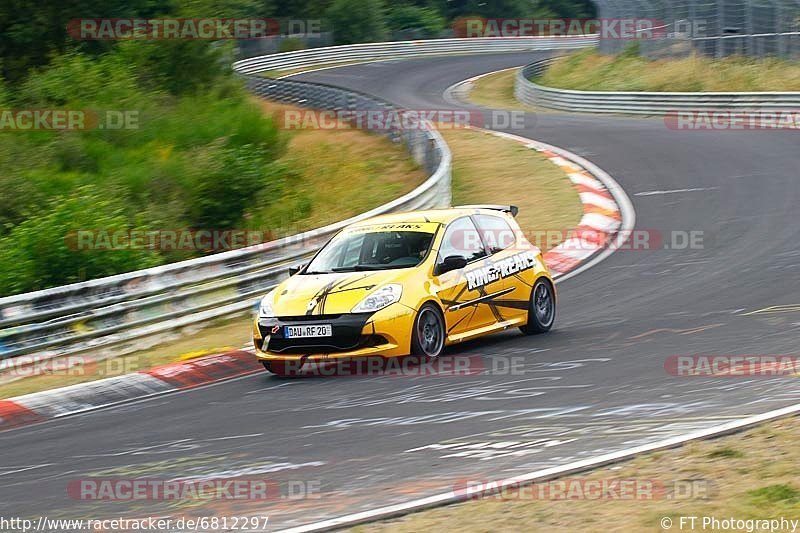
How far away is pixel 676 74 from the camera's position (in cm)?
3884

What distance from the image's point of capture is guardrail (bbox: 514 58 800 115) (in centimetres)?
3128

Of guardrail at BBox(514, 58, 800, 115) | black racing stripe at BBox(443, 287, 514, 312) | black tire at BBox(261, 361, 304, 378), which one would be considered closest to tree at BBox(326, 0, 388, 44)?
guardrail at BBox(514, 58, 800, 115)

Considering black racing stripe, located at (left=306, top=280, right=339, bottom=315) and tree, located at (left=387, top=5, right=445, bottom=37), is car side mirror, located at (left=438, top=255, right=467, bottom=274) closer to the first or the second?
black racing stripe, located at (left=306, top=280, right=339, bottom=315)

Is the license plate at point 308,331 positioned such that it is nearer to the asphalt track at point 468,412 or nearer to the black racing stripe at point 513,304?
the asphalt track at point 468,412

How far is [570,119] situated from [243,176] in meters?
16.0

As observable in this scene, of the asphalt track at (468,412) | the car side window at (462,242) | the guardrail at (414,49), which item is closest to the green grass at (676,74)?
the guardrail at (414,49)

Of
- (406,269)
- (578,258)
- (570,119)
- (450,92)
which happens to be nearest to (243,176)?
(578,258)

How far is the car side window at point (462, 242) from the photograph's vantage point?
442 inches

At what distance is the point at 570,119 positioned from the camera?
115 feet

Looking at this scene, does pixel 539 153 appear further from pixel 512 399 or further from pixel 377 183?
pixel 512 399

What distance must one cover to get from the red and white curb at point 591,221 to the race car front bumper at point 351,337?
5600 mm

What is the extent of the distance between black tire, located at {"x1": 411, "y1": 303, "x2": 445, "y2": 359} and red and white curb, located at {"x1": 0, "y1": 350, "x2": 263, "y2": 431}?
5.83 ft

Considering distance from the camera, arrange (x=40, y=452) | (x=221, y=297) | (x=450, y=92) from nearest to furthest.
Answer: (x=40, y=452), (x=221, y=297), (x=450, y=92)

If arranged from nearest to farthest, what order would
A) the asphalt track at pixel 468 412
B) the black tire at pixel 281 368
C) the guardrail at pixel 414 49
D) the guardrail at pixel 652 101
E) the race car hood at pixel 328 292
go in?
the asphalt track at pixel 468 412
the race car hood at pixel 328 292
the black tire at pixel 281 368
the guardrail at pixel 652 101
the guardrail at pixel 414 49
